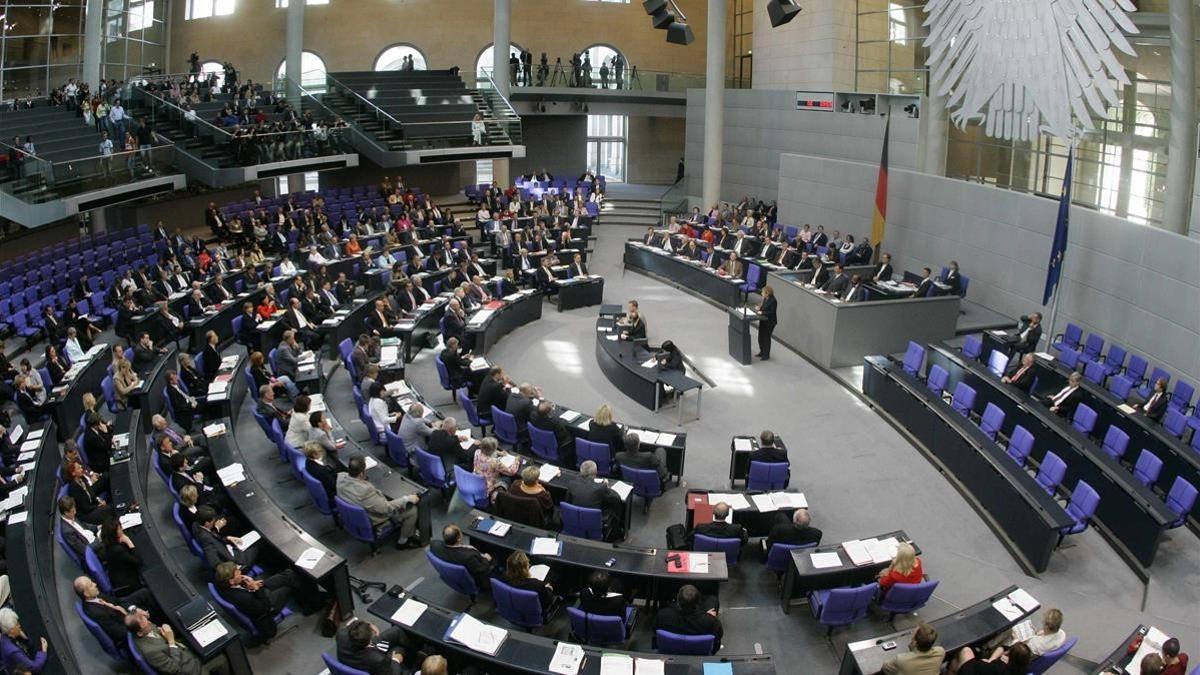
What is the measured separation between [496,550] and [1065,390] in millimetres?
8309

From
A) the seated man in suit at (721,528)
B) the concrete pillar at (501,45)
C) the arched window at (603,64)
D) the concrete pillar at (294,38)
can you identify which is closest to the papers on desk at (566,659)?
the seated man in suit at (721,528)

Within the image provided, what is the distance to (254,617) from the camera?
24.6 feet

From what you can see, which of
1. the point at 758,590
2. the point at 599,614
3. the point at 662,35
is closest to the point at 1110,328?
the point at 758,590

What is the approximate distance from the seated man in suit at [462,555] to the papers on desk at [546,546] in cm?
44

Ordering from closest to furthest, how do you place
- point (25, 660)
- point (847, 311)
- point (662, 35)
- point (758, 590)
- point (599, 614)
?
point (25, 660)
point (599, 614)
point (758, 590)
point (847, 311)
point (662, 35)

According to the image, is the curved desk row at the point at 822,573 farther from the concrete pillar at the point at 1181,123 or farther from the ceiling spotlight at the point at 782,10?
the ceiling spotlight at the point at 782,10

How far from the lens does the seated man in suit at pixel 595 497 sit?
907 cm

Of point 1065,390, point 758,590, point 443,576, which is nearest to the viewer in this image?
point 443,576

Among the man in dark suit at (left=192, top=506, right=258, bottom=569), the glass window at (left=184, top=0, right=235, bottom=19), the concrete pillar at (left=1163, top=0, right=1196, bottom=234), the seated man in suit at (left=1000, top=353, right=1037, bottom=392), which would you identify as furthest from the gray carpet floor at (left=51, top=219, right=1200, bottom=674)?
the glass window at (left=184, top=0, right=235, bottom=19)

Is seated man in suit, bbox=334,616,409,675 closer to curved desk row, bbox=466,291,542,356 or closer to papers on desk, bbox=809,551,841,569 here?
papers on desk, bbox=809,551,841,569

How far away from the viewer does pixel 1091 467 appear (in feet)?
33.2

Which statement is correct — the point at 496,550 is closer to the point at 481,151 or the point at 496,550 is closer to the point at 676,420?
the point at 676,420

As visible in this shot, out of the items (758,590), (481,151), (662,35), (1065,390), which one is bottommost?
(758,590)

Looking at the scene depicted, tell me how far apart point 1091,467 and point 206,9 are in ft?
114
